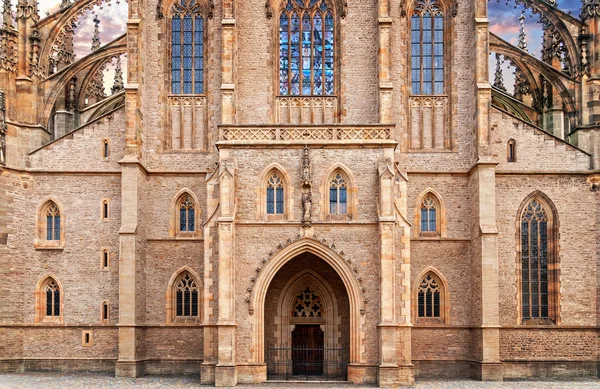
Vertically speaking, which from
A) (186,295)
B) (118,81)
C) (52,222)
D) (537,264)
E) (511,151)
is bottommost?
(186,295)

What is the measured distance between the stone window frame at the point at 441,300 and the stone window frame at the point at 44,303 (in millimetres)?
15794

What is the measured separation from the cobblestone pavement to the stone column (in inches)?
38.0

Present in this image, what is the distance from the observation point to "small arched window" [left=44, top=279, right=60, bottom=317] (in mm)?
35031

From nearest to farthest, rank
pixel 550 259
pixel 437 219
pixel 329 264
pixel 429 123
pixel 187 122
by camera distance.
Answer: pixel 329 264, pixel 550 259, pixel 437 219, pixel 429 123, pixel 187 122

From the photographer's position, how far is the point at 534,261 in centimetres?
3525

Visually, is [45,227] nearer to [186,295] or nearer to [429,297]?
[186,295]

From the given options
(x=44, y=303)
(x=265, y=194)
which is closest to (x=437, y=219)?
(x=265, y=194)

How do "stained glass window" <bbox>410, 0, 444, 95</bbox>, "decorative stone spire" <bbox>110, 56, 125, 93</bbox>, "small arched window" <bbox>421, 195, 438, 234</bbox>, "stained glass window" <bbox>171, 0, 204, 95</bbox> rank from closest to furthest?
"small arched window" <bbox>421, 195, 438, 234</bbox>
"stained glass window" <bbox>410, 0, 444, 95</bbox>
"stained glass window" <bbox>171, 0, 204, 95</bbox>
"decorative stone spire" <bbox>110, 56, 125, 93</bbox>

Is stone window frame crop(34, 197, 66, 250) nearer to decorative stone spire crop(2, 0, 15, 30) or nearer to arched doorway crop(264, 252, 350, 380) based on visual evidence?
decorative stone spire crop(2, 0, 15, 30)

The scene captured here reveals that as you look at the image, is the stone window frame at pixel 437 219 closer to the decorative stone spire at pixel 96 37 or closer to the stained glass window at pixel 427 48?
the stained glass window at pixel 427 48

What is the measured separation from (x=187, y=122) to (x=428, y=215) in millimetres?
12088

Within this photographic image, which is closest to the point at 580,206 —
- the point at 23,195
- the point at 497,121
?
the point at 497,121

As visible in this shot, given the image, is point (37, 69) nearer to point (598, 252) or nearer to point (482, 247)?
point (482, 247)

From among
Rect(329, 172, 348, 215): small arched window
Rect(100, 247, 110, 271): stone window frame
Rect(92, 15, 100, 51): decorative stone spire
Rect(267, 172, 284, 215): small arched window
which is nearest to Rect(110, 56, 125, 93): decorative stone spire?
Rect(92, 15, 100, 51): decorative stone spire
